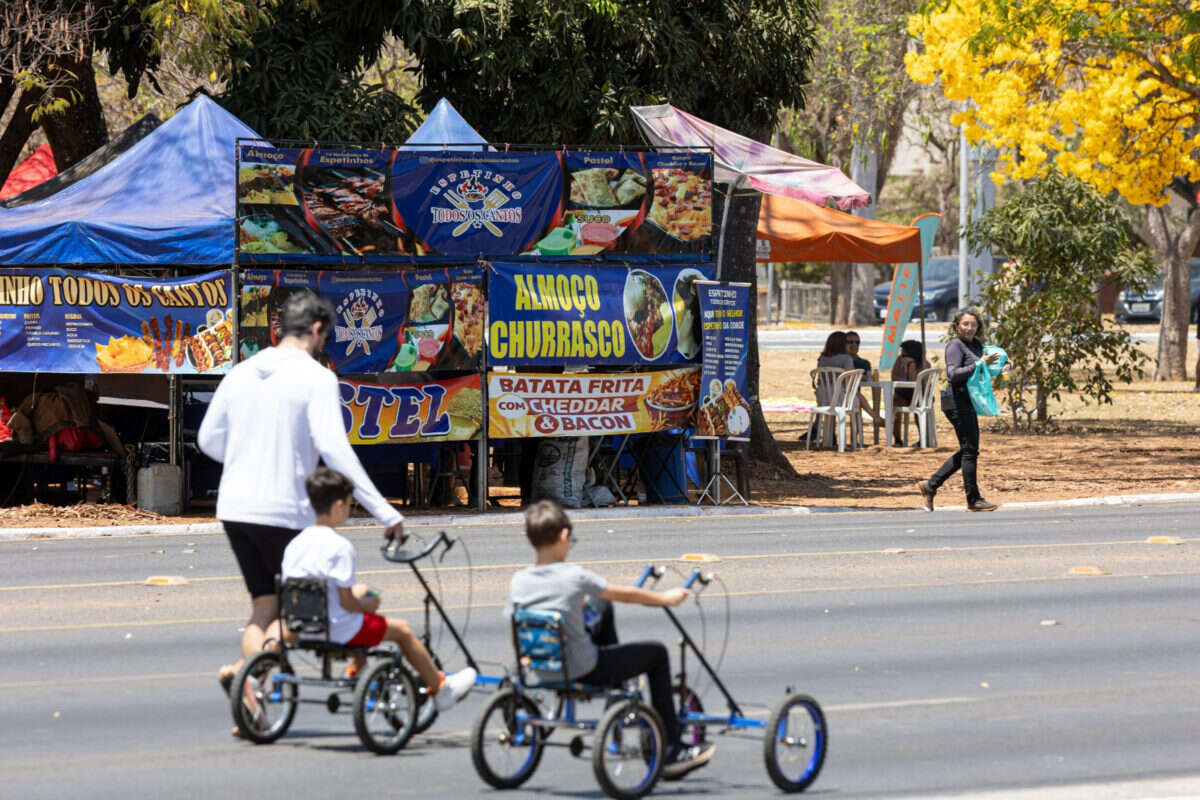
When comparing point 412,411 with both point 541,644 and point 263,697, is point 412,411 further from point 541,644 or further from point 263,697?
point 541,644

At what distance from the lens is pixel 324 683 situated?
716cm

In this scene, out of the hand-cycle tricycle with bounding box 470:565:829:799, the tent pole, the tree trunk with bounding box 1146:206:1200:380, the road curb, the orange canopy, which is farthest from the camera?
the tree trunk with bounding box 1146:206:1200:380

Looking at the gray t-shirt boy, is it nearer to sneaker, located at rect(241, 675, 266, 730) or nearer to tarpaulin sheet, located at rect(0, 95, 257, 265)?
sneaker, located at rect(241, 675, 266, 730)

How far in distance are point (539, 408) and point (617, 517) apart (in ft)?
4.34

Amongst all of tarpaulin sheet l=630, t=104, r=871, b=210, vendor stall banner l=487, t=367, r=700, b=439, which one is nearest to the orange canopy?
tarpaulin sheet l=630, t=104, r=871, b=210

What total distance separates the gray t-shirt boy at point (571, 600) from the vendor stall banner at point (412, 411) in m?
10.8

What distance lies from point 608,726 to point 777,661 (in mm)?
3302

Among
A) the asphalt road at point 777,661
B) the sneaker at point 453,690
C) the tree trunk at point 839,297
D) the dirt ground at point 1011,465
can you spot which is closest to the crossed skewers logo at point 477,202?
the dirt ground at point 1011,465

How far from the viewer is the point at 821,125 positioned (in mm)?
49750

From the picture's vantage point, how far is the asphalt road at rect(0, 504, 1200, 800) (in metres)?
7.02

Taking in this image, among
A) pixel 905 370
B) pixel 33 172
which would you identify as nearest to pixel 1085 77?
pixel 905 370

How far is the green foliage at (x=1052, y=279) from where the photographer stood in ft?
84.1

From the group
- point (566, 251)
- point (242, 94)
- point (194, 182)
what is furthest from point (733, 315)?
point (242, 94)

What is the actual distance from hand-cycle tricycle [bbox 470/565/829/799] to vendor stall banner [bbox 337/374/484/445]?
1071 centimetres
